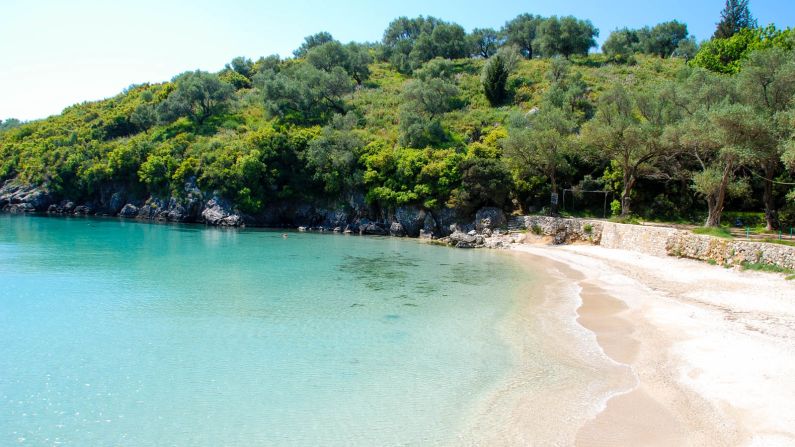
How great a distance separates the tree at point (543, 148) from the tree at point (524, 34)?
67789 mm

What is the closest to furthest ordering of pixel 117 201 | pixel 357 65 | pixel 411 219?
pixel 411 219 < pixel 117 201 < pixel 357 65

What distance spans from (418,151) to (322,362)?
154ft

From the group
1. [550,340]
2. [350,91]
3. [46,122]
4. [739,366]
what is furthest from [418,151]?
[46,122]

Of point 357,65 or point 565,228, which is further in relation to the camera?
point 357,65

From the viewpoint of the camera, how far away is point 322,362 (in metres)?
15.4

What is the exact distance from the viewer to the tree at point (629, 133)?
42562mm

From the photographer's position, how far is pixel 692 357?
587 inches

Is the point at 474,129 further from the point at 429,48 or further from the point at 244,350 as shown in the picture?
the point at 244,350

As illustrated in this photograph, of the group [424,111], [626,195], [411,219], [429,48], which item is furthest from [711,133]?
[429,48]

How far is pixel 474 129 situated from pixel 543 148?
22357 millimetres

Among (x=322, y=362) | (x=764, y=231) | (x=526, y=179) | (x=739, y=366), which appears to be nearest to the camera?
(x=739, y=366)

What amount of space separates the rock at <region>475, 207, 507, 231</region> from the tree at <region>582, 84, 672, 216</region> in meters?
11.7

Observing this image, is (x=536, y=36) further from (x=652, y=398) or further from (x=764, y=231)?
(x=652, y=398)

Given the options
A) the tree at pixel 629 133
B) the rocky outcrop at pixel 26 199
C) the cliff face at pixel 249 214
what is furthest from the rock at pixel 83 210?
the tree at pixel 629 133
